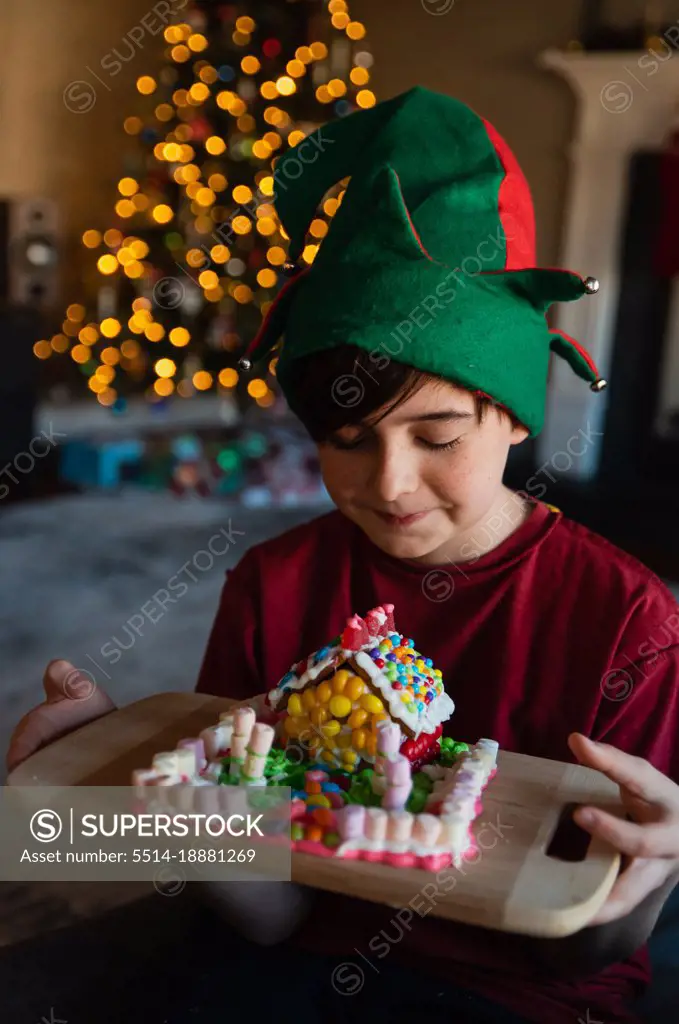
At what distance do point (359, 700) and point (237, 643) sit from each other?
1.04 feet

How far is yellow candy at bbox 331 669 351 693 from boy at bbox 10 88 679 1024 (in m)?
0.17

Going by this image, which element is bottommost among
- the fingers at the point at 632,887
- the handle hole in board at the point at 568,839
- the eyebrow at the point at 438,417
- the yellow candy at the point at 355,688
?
the fingers at the point at 632,887

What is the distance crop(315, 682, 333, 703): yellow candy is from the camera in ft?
2.73

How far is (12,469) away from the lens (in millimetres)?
3441

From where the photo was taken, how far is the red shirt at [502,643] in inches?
35.4

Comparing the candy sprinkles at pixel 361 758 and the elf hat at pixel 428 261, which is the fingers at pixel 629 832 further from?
the elf hat at pixel 428 261

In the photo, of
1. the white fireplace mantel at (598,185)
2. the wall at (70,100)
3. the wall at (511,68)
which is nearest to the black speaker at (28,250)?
the wall at (70,100)

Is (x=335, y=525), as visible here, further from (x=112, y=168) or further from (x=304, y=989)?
(x=112, y=168)

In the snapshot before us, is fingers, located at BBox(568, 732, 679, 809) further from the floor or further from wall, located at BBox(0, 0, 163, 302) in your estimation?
wall, located at BBox(0, 0, 163, 302)

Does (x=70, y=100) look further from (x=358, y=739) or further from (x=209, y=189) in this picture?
(x=358, y=739)

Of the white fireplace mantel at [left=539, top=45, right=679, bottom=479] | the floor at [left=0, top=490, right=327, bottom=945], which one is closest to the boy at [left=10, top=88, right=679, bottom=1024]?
the floor at [left=0, top=490, right=327, bottom=945]

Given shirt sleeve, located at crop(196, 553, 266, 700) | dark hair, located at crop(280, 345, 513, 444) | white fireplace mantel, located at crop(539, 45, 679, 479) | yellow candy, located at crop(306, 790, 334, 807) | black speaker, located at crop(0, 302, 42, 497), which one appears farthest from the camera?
white fireplace mantel, located at crop(539, 45, 679, 479)

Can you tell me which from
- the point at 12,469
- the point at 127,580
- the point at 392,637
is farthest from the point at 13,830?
the point at 12,469

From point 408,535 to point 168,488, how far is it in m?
2.89
